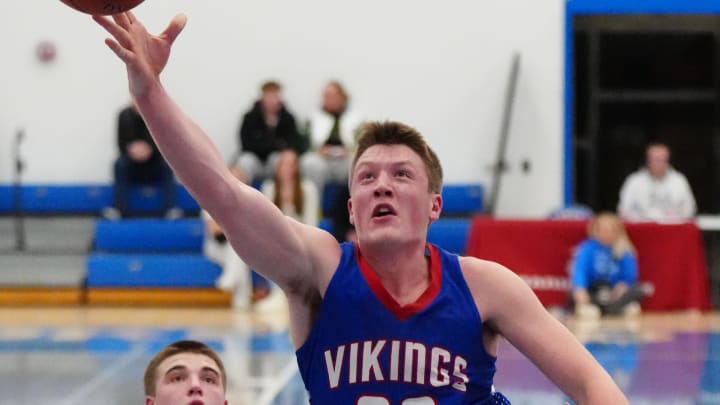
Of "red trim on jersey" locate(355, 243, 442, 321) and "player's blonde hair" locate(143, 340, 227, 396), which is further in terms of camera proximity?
"player's blonde hair" locate(143, 340, 227, 396)

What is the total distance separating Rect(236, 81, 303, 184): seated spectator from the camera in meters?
15.3

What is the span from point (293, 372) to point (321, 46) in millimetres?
8013

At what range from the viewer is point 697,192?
1791 centimetres

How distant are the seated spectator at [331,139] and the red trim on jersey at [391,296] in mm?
11511

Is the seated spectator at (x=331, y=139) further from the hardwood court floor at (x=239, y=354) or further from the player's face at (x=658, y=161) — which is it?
the player's face at (x=658, y=161)

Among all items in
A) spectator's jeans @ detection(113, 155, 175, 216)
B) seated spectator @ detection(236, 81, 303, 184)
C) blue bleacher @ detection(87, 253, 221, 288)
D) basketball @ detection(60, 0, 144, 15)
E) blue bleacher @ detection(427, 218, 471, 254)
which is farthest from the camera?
spectator's jeans @ detection(113, 155, 175, 216)

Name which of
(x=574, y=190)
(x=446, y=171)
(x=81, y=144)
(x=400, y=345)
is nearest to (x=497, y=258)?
(x=446, y=171)

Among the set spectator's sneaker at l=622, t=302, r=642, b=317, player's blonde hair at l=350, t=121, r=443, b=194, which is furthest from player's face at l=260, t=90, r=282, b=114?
player's blonde hair at l=350, t=121, r=443, b=194

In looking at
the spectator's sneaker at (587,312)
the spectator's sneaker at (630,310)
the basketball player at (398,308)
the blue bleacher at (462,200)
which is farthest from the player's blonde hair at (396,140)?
the blue bleacher at (462,200)

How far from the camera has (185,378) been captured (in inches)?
153

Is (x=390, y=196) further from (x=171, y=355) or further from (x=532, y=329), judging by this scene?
(x=171, y=355)

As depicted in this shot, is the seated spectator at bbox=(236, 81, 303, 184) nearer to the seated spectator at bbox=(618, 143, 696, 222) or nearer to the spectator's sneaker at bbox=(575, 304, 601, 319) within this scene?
the seated spectator at bbox=(618, 143, 696, 222)

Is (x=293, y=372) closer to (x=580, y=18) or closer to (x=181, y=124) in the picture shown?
(x=181, y=124)

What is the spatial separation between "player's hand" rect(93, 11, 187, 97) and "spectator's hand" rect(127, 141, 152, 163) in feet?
41.3
